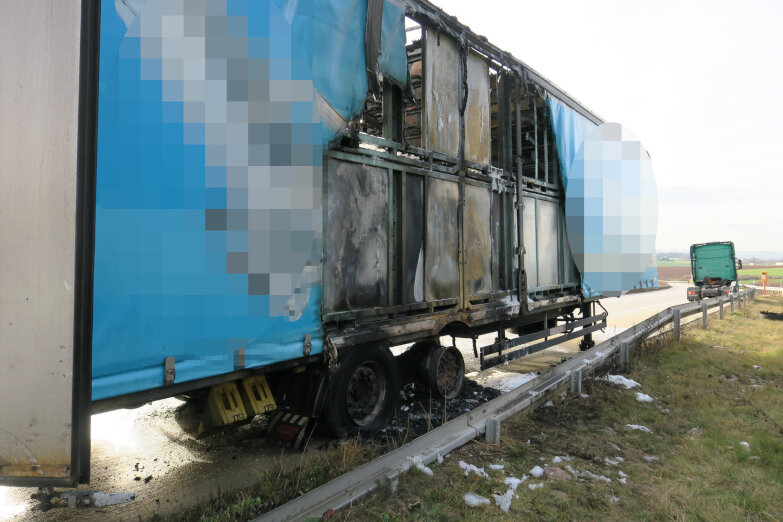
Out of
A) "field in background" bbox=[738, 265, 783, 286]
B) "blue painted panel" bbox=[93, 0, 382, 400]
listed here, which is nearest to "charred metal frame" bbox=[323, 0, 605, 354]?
"blue painted panel" bbox=[93, 0, 382, 400]

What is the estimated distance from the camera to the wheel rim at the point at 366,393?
4363mm

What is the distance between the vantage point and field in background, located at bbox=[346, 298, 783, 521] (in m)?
2.90

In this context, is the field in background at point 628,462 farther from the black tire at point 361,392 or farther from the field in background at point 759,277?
the field in background at point 759,277

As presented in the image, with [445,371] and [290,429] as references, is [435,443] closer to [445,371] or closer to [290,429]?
[290,429]

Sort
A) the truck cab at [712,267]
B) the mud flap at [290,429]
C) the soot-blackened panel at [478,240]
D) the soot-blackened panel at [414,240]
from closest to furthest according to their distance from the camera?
the mud flap at [290,429], the soot-blackened panel at [414,240], the soot-blackened panel at [478,240], the truck cab at [712,267]

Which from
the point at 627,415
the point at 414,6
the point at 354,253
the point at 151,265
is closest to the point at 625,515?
the point at 627,415

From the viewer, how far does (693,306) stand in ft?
34.9

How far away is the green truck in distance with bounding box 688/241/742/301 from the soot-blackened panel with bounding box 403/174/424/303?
72.0 ft

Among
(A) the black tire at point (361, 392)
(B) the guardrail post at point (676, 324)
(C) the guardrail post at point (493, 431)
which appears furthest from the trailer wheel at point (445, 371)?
(B) the guardrail post at point (676, 324)

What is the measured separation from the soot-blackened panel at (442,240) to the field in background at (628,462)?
5.54 feet

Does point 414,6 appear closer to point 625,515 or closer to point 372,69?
point 372,69

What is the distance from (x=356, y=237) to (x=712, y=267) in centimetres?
2557

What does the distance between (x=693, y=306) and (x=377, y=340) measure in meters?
9.69

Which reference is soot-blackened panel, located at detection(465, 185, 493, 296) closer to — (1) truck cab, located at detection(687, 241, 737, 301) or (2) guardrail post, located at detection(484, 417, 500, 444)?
(2) guardrail post, located at detection(484, 417, 500, 444)
